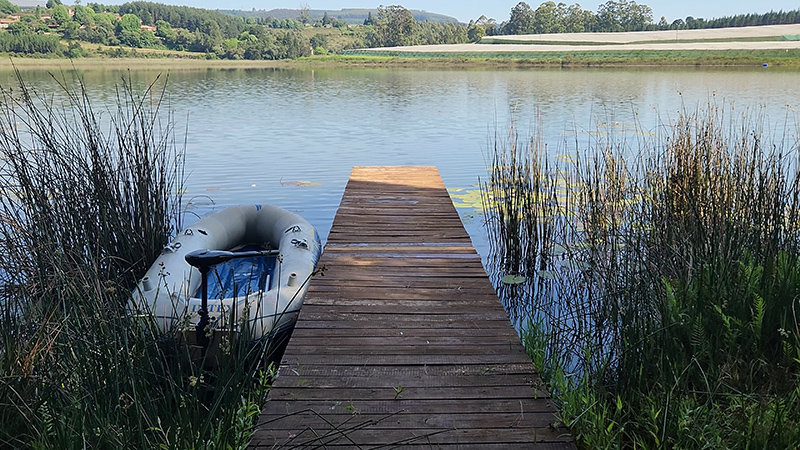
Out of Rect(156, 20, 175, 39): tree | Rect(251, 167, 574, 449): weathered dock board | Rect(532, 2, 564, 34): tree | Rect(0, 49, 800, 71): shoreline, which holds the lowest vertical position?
Rect(251, 167, 574, 449): weathered dock board

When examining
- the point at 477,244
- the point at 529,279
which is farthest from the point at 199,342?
the point at 477,244

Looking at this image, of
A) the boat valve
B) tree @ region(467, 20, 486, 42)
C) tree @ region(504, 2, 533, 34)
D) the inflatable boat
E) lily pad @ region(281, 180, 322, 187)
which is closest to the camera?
the inflatable boat

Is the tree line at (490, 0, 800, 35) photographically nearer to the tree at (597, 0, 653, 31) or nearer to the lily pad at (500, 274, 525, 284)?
the tree at (597, 0, 653, 31)

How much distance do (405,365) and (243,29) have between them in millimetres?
53918

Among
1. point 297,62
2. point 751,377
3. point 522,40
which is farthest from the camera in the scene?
point 522,40

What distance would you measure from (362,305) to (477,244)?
228 centimetres

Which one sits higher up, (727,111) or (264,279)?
(727,111)

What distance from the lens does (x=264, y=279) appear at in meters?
3.65

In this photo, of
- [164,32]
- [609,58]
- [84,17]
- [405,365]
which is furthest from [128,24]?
[405,365]

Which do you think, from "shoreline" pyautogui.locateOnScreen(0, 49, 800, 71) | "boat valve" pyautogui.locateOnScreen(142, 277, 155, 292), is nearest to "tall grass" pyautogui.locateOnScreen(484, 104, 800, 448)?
"boat valve" pyautogui.locateOnScreen(142, 277, 155, 292)

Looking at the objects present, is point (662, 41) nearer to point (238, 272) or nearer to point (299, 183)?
point (299, 183)

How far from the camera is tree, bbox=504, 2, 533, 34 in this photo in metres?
65.6

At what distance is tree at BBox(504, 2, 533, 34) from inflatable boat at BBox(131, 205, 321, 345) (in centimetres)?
6553

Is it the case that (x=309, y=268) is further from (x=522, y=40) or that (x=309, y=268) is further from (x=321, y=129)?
(x=522, y=40)
